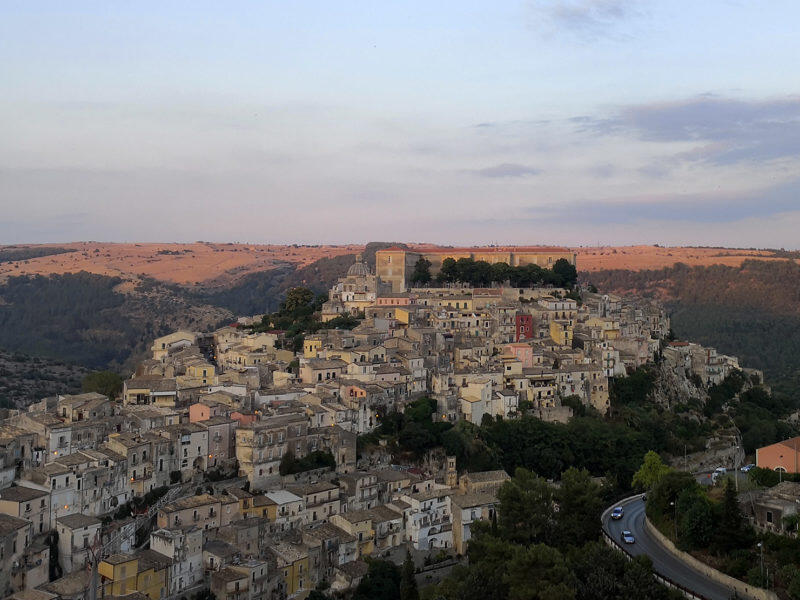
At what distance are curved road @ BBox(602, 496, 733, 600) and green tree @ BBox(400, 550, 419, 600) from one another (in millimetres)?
6519

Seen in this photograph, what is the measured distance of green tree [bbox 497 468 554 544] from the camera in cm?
2911

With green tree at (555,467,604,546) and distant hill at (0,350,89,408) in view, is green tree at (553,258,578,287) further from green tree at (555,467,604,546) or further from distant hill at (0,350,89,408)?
green tree at (555,467,604,546)

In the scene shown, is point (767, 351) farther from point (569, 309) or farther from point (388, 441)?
point (388, 441)

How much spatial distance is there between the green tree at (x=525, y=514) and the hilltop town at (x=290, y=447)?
10.7 ft

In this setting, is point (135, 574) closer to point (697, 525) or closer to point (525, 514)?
point (525, 514)

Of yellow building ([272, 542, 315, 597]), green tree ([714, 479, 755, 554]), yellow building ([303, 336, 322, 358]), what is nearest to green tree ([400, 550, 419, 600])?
yellow building ([272, 542, 315, 597])

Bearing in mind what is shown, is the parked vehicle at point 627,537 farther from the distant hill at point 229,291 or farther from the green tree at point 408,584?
the distant hill at point 229,291

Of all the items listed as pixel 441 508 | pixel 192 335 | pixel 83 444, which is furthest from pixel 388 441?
pixel 192 335

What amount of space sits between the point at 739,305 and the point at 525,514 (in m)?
81.0

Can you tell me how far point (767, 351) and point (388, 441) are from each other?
60034mm

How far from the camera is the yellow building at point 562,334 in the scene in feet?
166

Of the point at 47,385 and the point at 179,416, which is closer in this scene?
the point at 179,416

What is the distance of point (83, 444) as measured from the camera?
32750 millimetres

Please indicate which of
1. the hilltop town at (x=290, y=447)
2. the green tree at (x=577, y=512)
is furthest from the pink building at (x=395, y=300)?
the green tree at (x=577, y=512)
